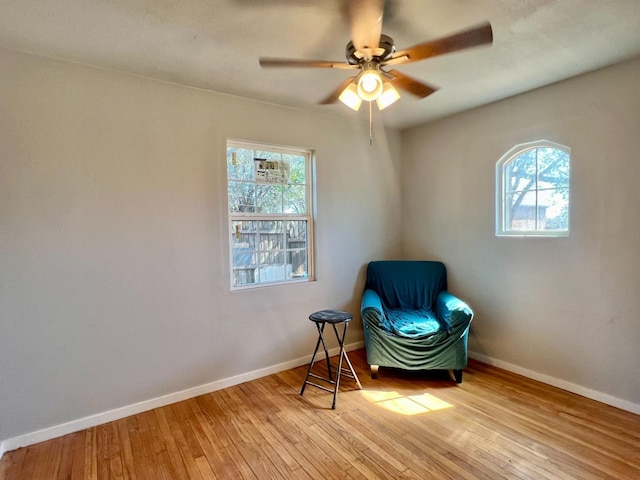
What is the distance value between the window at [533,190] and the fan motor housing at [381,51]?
1814 millimetres

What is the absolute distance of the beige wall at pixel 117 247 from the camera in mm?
2076

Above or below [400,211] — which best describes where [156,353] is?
below

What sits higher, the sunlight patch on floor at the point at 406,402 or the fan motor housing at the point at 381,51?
the fan motor housing at the point at 381,51

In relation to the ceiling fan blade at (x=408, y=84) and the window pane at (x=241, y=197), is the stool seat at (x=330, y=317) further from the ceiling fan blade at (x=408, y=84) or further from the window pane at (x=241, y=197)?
the ceiling fan blade at (x=408, y=84)

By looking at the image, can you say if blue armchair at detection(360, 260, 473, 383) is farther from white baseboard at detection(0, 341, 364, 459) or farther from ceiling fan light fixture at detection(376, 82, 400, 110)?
ceiling fan light fixture at detection(376, 82, 400, 110)

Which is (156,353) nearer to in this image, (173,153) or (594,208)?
(173,153)

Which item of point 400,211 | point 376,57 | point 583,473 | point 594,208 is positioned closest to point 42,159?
point 376,57

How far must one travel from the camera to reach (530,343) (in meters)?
2.89

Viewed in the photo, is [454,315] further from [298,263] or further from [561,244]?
[298,263]

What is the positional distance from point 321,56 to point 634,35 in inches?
73.5

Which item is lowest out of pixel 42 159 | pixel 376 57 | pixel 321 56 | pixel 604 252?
pixel 604 252

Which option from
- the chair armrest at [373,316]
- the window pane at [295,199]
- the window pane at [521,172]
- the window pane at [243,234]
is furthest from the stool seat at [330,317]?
the window pane at [521,172]

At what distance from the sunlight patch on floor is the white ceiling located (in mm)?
2331

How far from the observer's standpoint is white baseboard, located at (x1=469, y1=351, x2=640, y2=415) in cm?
236
